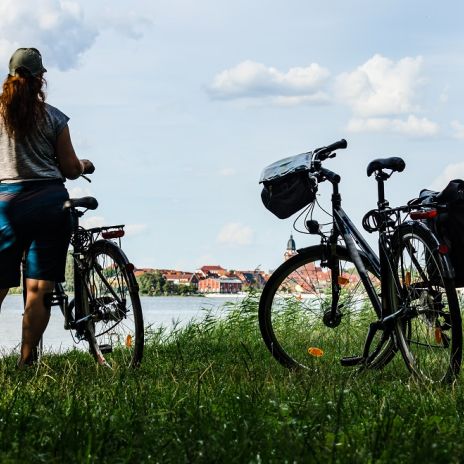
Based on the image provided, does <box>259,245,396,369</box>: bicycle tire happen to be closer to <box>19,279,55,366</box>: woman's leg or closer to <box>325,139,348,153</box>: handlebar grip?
<box>325,139,348,153</box>: handlebar grip

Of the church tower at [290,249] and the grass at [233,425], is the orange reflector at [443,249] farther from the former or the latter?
the church tower at [290,249]

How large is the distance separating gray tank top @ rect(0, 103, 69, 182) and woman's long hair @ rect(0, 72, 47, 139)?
0.04 meters

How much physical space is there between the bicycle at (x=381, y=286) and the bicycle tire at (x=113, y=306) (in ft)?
2.69

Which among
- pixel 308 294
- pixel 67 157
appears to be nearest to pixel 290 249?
pixel 308 294

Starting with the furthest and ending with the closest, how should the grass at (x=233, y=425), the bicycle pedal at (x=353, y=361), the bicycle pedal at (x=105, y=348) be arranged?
1. the bicycle pedal at (x=105, y=348)
2. the bicycle pedal at (x=353, y=361)
3. the grass at (x=233, y=425)

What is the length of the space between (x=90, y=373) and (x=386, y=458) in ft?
10.7

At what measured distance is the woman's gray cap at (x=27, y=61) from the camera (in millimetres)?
5812

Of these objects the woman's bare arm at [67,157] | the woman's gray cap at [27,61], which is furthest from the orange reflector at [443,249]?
the woman's gray cap at [27,61]

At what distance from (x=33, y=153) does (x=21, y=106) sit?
0.29 m

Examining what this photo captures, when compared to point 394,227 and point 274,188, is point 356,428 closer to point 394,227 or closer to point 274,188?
point 394,227

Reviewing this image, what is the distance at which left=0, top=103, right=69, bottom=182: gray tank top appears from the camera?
579cm

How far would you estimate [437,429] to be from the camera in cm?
371

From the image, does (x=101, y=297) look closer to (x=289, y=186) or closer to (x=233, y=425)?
A: (x=289, y=186)

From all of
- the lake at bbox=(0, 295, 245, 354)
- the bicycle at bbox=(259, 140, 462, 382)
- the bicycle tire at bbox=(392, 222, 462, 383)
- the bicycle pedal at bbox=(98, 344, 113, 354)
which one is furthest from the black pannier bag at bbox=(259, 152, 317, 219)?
the lake at bbox=(0, 295, 245, 354)
